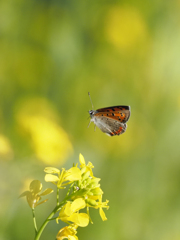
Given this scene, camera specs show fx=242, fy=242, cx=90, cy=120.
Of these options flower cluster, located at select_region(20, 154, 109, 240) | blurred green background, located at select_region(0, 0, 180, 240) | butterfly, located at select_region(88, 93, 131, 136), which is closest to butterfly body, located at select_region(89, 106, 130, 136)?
butterfly, located at select_region(88, 93, 131, 136)

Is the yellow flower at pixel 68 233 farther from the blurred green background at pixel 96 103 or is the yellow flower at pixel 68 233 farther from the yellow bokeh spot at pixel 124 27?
the yellow bokeh spot at pixel 124 27

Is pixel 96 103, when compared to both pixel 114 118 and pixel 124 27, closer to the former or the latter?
pixel 114 118

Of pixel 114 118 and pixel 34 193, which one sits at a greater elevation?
pixel 114 118

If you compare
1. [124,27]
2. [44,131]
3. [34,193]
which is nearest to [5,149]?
[44,131]

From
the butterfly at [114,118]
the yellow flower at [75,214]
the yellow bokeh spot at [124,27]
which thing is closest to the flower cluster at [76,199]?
the yellow flower at [75,214]

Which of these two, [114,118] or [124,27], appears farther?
[124,27]

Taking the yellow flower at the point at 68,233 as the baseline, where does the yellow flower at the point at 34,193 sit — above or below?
above

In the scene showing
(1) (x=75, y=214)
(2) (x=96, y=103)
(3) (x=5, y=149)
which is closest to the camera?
(1) (x=75, y=214)
